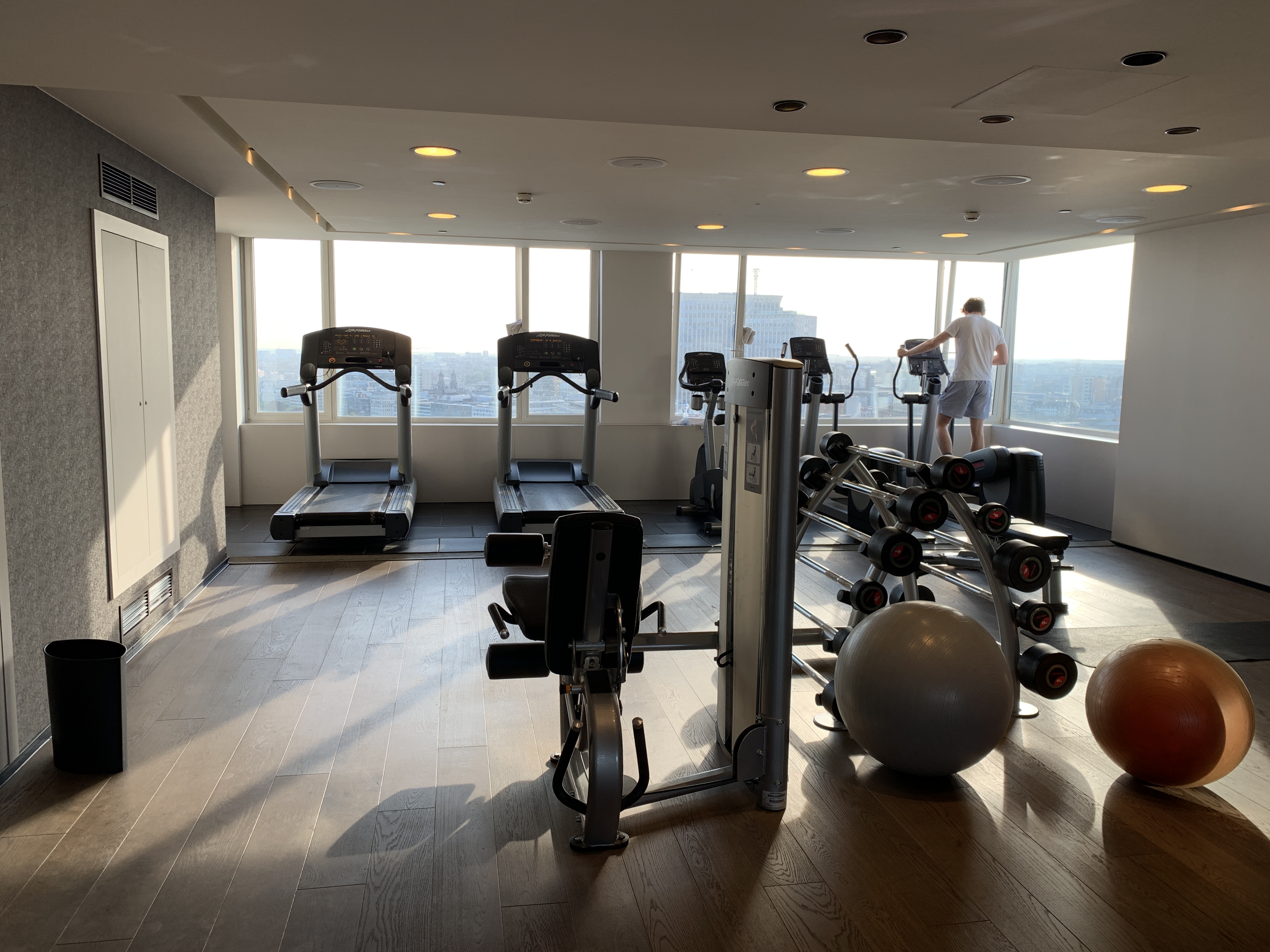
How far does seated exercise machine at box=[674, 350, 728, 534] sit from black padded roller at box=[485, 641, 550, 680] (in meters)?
4.32

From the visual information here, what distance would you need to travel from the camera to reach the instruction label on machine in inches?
104

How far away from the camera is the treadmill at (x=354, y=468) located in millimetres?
5938

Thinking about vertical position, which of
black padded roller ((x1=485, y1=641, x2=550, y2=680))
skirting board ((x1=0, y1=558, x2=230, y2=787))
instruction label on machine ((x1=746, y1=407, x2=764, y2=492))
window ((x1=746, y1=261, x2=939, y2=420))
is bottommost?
skirting board ((x1=0, y1=558, x2=230, y2=787))

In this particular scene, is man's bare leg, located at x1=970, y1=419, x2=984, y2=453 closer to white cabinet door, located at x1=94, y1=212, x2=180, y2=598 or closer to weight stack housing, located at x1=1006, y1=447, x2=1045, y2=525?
weight stack housing, located at x1=1006, y1=447, x2=1045, y2=525

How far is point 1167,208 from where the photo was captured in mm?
5406

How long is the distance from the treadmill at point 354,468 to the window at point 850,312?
3228mm

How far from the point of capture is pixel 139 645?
13.1 feet

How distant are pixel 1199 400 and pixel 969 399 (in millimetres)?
1917

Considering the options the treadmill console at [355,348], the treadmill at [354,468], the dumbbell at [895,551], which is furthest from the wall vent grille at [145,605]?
the dumbbell at [895,551]

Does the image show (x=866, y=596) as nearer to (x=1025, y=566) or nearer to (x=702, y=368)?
(x=1025, y=566)

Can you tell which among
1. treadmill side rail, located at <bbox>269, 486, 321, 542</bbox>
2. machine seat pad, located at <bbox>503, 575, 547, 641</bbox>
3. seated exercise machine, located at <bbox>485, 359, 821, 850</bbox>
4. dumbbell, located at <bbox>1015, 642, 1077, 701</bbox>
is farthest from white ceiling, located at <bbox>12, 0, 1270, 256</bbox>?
treadmill side rail, located at <bbox>269, 486, 321, 542</bbox>

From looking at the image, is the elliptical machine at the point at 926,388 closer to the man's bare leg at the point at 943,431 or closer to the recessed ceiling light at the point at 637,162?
the man's bare leg at the point at 943,431

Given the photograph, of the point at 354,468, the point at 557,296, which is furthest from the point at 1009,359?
the point at 354,468

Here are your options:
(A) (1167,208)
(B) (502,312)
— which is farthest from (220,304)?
(A) (1167,208)
